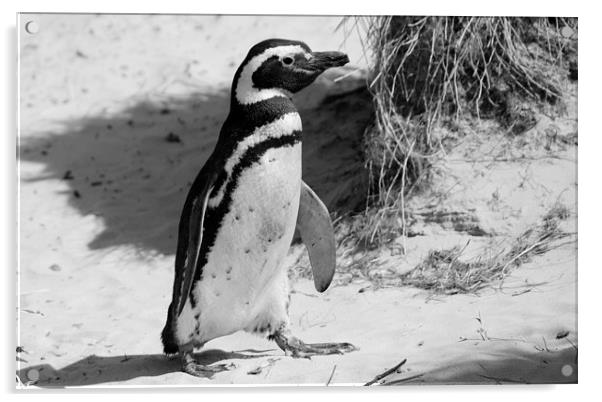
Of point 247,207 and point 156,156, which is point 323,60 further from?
point 156,156

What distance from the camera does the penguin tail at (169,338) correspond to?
3.12m

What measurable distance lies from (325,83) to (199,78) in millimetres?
406

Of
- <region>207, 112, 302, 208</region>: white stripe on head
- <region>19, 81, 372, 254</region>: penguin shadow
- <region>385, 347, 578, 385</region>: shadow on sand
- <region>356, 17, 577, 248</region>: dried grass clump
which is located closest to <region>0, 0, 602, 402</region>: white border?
<region>385, 347, 578, 385</region>: shadow on sand

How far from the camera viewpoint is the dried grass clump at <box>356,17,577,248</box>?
11.6 feet

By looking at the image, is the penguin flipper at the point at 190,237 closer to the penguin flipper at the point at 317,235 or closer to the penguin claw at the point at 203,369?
the penguin claw at the point at 203,369

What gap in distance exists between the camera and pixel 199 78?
377 cm

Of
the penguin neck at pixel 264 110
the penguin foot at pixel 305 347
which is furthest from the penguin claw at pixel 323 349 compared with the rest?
the penguin neck at pixel 264 110

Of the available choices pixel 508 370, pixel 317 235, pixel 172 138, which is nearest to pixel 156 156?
pixel 172 138

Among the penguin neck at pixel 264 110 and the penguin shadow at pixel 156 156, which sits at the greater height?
the penguin neck at pixel 264 110

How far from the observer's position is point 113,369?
10.5 feet

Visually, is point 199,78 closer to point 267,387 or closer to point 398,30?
point 398,30

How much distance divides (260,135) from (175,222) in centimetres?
76

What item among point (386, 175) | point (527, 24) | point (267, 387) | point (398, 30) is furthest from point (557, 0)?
point (267, 387)
